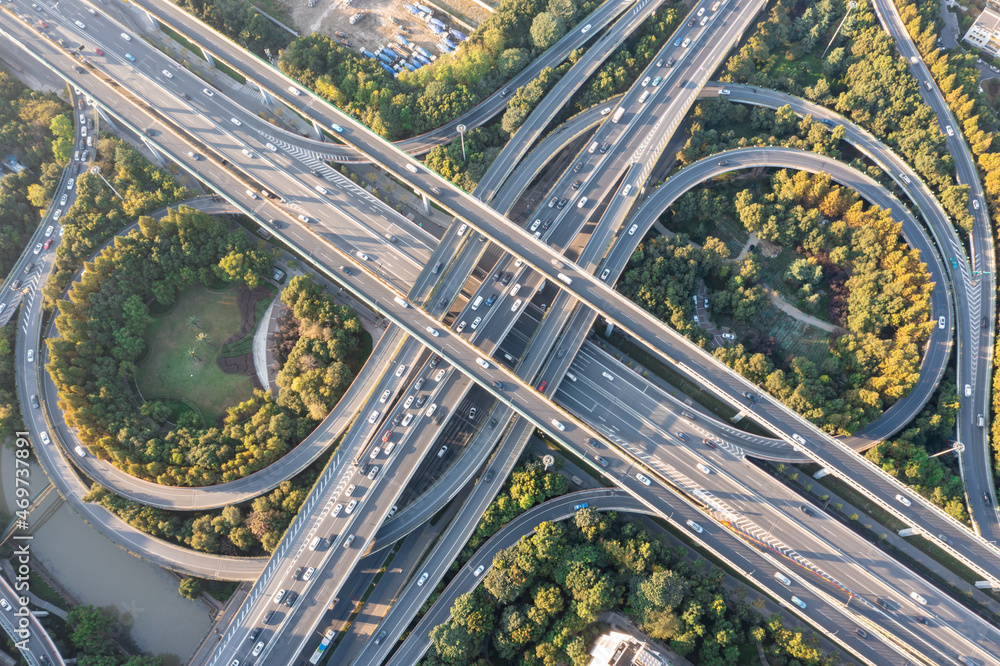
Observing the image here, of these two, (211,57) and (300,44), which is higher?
(300,44)

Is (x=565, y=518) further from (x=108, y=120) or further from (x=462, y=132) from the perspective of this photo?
(x=108, y=120)

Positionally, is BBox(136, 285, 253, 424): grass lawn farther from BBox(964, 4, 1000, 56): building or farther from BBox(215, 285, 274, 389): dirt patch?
BBox(964, 4, 1000, 56): building

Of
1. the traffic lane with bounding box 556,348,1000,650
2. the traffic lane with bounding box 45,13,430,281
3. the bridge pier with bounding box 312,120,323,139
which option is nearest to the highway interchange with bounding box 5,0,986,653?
the traffic lane with bounding box 45,13,430,281

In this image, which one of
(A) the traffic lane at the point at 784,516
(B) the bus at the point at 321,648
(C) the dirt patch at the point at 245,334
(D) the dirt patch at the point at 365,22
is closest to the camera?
(B) the bus at the point at 321,648

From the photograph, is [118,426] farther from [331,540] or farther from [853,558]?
[853,558]

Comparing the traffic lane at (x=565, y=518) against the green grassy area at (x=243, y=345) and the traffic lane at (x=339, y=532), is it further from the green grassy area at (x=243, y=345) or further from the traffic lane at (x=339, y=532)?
A: the green grassy area at (x=243, y=345)

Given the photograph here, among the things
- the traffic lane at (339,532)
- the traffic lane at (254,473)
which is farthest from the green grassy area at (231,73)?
the traffic lane at (339,532)

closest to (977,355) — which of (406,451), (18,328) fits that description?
(406,451)
